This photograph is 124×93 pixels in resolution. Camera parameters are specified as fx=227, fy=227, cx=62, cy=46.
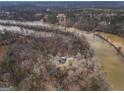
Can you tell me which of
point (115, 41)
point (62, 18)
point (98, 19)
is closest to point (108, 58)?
point (115, 41)

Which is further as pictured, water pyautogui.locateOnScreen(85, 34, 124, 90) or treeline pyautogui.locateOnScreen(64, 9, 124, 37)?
treeline pyautogui.locateOnScreen(64, 9, 124, 37)

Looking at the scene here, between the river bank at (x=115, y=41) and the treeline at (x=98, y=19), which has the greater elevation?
the treeline at (x=98, y=19)

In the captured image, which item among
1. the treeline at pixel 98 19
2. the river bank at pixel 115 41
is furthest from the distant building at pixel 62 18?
the river bank at pixel 115 41

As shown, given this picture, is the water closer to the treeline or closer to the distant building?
the treeline

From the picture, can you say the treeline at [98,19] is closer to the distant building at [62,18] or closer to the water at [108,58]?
the distant building at [62,18]

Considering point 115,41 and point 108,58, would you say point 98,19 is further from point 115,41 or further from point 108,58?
point 108,58

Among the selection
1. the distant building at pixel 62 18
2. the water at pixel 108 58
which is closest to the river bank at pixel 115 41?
the water at pixel 108 58

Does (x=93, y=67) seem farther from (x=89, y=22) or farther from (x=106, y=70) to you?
(x=89, y=22)

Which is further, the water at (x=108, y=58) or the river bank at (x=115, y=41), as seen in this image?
the river bank at (x=115, y=41)

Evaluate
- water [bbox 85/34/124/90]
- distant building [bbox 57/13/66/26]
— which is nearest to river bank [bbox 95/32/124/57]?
water [bbox 85/34/124/90]
